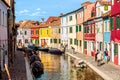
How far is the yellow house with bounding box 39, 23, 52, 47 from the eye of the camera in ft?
318

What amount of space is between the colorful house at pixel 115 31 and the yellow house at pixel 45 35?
56837 mm

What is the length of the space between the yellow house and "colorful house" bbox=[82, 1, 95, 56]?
35010 mm

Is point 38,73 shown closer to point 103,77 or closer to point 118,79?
point 103,77

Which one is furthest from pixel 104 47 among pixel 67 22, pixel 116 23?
pixel 67 22

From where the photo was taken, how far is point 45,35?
101 m

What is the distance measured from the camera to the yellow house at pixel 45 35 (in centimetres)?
9694

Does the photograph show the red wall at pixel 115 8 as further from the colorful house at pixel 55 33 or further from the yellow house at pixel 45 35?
the yellow house at pixel 45 35

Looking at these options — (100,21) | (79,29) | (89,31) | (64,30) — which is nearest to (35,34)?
(64,30)

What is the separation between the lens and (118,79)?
26172 millimetres

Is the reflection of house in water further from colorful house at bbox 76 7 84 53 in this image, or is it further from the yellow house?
the yellow house

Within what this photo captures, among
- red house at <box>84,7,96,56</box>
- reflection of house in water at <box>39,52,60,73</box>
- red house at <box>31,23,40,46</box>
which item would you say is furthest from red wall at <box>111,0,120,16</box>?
red house at <box>31,23,40,46</box>

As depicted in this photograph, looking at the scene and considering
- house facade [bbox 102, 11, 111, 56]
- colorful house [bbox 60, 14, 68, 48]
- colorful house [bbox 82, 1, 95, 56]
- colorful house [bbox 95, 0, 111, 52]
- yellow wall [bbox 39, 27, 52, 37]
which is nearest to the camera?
house facade [bbox 102, 11, 111, 56]

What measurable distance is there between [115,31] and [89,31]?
1896cm

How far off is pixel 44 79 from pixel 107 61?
12.1 metres
